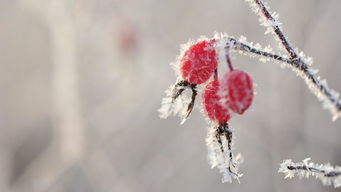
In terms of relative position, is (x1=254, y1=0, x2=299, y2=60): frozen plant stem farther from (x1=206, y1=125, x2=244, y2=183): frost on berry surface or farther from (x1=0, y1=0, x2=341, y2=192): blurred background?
(x1=0, y1=0, x2=341, y2=192): blurred background

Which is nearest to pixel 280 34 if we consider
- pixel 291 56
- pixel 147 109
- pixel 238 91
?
pixel 291 56

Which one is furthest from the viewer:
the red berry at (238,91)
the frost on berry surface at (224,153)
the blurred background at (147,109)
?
the blurred background at (147,109)

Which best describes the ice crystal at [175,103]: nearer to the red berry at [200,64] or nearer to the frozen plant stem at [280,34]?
the red berry at [200,64]

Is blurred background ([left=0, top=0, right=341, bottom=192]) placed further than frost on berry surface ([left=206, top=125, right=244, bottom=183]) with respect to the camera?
Yes

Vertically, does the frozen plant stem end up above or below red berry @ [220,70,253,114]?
above

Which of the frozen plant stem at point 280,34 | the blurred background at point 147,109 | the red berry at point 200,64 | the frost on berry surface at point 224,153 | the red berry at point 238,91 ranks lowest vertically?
the frost on berry surface at point 224,153

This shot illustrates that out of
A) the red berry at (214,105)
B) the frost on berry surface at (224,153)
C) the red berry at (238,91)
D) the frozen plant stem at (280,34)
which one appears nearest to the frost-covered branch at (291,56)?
the frozen plant stem at (280,34)

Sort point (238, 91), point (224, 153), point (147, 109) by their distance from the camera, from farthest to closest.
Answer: point (147, 109)
point (224, 153)
point (238, 91)

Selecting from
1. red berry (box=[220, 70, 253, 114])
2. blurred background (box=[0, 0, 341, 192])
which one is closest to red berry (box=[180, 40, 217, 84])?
red berry (box=[220, 70, 253, 114])

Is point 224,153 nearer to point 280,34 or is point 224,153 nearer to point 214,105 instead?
point 214,105
